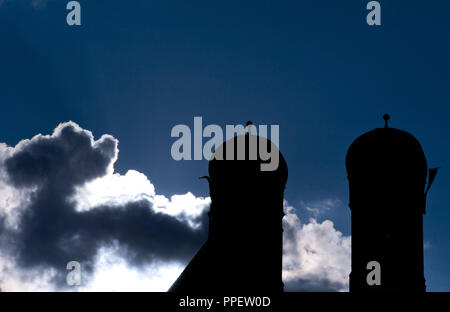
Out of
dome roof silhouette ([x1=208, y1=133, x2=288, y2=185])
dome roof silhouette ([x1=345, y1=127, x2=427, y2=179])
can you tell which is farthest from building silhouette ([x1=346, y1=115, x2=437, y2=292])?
dome roof silhouette ([x1=208, y1=133, x2=288, y2=185])

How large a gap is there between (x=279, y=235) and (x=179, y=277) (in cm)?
459

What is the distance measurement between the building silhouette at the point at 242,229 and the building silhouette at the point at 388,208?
10.3ft

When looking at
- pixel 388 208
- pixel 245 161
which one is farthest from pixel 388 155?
pixel 245 161

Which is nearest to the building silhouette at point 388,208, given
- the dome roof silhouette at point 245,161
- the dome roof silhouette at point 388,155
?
the dome roof silhouette at point 388,155

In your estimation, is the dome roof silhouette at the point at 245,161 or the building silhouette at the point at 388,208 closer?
the building silhouette at the point at 388,208

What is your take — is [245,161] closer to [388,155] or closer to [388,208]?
[388,155]

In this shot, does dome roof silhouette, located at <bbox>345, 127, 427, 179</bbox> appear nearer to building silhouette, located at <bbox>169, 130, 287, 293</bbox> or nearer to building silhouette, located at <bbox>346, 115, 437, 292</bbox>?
building silhouette, located at <bbox>346, 115, 437, 292</bbox>

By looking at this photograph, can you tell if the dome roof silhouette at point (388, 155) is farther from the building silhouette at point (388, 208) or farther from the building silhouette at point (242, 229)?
the building silhouette at point (242, 229)

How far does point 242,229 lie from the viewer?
24.5 metres

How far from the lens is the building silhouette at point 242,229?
23.2 meters

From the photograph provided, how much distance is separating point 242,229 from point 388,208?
5.85 meters

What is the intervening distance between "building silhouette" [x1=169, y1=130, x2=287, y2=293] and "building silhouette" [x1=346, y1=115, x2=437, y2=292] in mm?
3126

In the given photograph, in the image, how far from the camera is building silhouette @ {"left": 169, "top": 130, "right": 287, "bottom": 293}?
23.2 m
